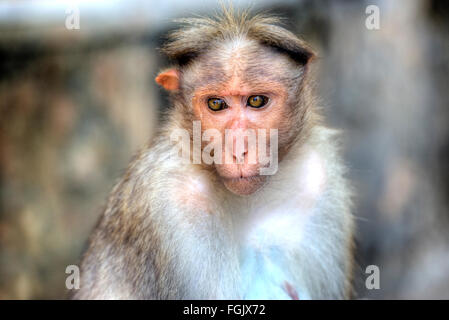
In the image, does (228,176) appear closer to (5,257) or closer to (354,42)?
(354,42)

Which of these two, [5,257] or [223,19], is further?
[5,257]

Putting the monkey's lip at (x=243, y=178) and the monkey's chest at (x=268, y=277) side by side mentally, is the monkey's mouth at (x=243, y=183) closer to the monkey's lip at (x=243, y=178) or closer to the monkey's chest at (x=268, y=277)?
the monkey's lip at (x=243, y=178)

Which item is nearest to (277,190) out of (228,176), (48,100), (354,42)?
(228,176)

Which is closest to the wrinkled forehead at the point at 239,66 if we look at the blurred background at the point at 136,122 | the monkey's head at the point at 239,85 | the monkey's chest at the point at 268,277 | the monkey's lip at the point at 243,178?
the monkey's head at the point at 239,85

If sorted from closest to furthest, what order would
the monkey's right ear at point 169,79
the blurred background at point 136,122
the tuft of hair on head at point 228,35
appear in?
1. the tuft of hair on head at point 228,35
2. the monkey's right ear at point 169,79
3. the blurred background at point 136,122

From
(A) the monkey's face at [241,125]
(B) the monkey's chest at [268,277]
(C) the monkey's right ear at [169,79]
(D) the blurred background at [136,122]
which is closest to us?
(A) the monkey's face at [241,125]

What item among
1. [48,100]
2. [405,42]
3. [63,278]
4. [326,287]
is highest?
[405,42]

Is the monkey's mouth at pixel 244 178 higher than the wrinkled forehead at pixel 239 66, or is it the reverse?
the wrinkled forehead at pixel 239 66

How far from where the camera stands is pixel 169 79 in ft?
13.1

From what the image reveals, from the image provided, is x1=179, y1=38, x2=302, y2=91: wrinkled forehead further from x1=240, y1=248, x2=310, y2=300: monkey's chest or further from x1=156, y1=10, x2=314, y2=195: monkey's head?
x1=240, y1=248, x2=310, y2=300: monkey's chest

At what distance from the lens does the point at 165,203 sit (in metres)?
3.96

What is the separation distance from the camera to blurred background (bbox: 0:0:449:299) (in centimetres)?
714

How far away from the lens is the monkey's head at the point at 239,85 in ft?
12.0
